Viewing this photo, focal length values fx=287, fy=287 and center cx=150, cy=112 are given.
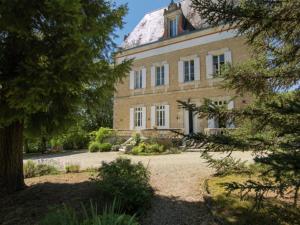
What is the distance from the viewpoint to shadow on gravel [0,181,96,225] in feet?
14.0

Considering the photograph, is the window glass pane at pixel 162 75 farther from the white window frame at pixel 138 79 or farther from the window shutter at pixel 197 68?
the window shutter at pixel 197 68

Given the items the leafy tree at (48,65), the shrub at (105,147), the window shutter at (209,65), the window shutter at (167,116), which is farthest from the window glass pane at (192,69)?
the leafy tree at (48,65)

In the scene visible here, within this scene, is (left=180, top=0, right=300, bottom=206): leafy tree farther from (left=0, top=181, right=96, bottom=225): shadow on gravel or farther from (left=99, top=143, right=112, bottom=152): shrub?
(left=99, top=143, right=112, bottom=152): shrub

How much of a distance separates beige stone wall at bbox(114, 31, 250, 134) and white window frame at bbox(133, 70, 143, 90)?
423mm

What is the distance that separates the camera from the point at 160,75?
65.9 ft

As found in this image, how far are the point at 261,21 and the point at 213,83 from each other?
1422 cm

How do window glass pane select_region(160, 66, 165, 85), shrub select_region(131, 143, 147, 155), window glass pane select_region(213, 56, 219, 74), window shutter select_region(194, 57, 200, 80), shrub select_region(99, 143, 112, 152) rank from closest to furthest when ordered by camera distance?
shrub select_region(131, 143, 147, 155) → shrub select_region(99, 143, 112, 152) → window glass pane select_region(213, 56, 219, 74) → window shutter select_region(194, 57, 200, 80) → window glass pane select_region(160, 66, 165, 85)

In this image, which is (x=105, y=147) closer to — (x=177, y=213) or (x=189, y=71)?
(x=189, y=71)

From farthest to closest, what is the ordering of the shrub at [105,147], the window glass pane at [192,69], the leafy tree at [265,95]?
the window glass pane at [192,69] < the shrub at [105,147] < the leafy tree at [265,95]

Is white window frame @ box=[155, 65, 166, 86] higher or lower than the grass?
higher

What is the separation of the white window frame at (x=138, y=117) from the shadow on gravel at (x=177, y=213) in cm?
1588

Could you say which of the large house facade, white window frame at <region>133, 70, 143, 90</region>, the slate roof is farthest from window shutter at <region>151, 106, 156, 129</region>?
the slate roof

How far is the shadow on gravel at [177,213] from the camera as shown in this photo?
3752 millimetres

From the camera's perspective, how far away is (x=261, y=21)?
3.23 m
